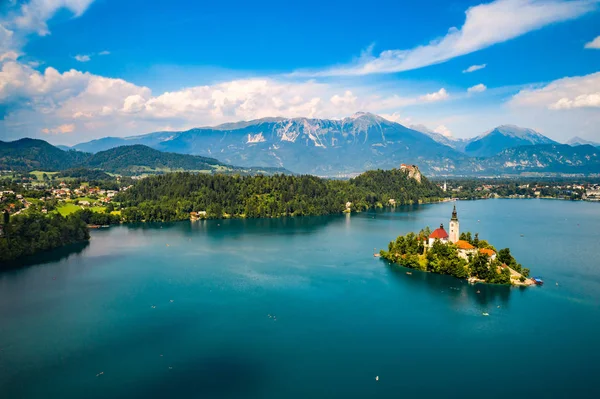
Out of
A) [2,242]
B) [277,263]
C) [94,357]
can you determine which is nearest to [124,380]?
[94,357]

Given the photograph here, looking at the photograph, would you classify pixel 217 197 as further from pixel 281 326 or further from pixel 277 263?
pixel 281 326

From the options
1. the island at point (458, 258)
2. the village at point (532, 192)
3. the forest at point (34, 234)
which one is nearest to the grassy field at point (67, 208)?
the forest at point (34, 234)

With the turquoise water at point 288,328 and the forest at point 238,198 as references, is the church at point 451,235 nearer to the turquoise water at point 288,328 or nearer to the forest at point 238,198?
the turquoise water at point 288,328

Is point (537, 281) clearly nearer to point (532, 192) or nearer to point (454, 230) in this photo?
point (454, 230)

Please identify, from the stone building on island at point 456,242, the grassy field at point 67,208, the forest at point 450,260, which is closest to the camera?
the forest at point 450,260

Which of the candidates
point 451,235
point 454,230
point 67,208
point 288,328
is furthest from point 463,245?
point 67,208

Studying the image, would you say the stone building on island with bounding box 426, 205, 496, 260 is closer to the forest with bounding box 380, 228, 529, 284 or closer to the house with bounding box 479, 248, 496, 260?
the house with bounding box 479, 248, 496, 260
